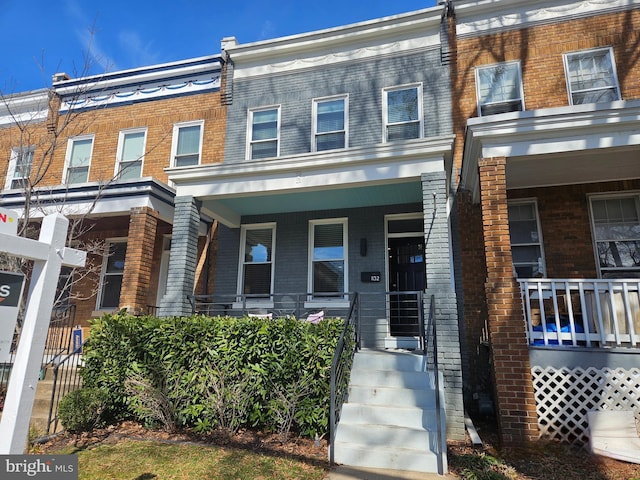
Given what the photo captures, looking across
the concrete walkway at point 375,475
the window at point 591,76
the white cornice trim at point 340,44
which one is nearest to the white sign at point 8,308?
the concrete walkway at point 375,475

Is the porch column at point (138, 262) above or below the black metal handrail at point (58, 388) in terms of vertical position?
above

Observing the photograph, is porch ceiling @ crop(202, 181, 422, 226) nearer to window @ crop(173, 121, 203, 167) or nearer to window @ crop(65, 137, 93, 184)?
window @ crop(173, 121, 203, 167)

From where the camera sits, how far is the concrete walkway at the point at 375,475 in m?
4.43

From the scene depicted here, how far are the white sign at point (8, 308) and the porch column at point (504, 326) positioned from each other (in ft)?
17.9

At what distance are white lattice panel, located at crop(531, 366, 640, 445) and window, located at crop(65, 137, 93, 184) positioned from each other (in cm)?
1200

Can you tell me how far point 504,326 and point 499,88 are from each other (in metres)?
6.01

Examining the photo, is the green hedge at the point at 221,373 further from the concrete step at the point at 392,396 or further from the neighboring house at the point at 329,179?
the neighboring house at the point at 329,179

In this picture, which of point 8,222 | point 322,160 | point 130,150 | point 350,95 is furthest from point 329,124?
point 8,222

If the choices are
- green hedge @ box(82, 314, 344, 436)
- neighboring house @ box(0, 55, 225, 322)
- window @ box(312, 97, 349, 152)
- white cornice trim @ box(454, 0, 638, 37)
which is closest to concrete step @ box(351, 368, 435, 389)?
green hedge @ box(82, 314, 344, 436)

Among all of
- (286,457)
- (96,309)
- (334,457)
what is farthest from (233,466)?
(96,309)

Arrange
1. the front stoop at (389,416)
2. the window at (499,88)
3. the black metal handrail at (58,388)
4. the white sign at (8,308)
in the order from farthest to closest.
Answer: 1. the window at (499,88)
2. the black metal handrail at (58,388)
3. the front stoop at (389,416)
4. the white sign at (8,308)

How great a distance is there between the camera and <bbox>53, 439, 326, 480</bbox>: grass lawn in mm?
4371

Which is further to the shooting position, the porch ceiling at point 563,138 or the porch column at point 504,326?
the porch ceiling at point 563,138

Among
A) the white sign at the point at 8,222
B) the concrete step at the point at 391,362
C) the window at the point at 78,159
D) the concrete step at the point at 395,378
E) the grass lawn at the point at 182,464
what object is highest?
the window at the point at 78,159
